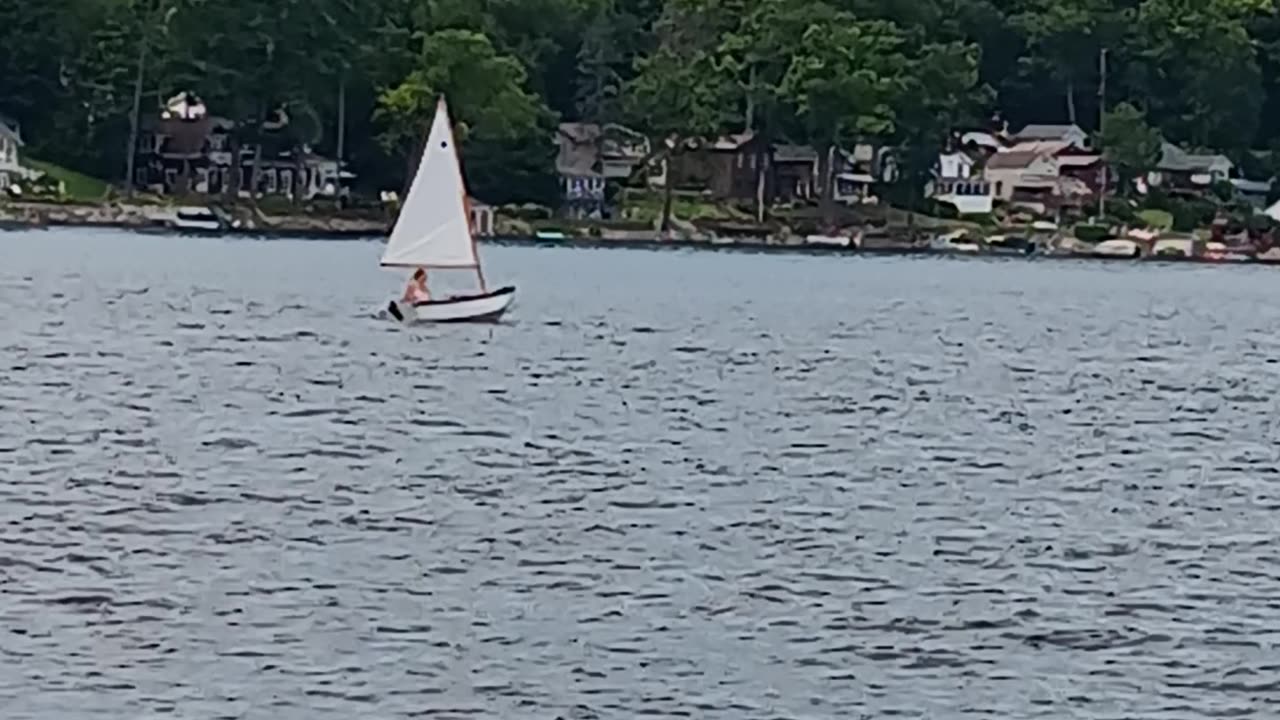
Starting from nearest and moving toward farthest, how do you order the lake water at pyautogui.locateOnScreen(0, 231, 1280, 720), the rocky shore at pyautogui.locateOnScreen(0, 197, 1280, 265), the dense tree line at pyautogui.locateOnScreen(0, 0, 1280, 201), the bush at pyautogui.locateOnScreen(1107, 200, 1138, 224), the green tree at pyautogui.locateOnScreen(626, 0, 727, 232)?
1. the lake water at pyautogui.locateOnScreen(0, 231, 1280, 720)
2. the rocky shore at pyautogui.locateOnScreen(0, 197, 1280, 265)
3. the dense tree line at pyautogui.locateOnScreen(0, 0, 1280, 201)
4. the green tree at pyautogui.locateOnScreen(626, 0, 727, 232)
5. the bush at pyautogui.locateOnScreen(1107, 200, 1138, 224)

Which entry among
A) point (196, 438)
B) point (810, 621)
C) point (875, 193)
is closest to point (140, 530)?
point (810, 621)

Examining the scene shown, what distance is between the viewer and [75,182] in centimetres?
16000

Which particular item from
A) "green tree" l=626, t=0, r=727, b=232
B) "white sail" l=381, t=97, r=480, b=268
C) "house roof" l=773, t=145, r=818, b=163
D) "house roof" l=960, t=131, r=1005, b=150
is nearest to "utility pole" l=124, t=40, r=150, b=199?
"green tree" l=626, t=0, r=727, b=232

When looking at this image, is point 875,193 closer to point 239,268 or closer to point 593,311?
point 239,268

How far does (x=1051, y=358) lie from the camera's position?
3031 inches

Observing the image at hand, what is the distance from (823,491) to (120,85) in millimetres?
122445

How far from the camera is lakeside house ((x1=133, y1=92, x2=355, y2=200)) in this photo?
164500 millimetres

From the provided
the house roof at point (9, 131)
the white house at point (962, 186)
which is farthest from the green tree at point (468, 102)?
the white house at point (962, 186)

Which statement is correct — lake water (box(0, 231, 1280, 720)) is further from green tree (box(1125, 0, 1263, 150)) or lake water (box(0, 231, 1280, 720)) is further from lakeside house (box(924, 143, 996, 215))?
green tree (box(1125, 0, 1263, 150))

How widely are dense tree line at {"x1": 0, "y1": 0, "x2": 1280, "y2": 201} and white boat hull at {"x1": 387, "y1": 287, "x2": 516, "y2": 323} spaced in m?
80.3

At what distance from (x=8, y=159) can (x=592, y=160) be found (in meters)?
31.7

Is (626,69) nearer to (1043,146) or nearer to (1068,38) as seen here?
(1043,146)

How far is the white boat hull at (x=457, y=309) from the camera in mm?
→ 78000

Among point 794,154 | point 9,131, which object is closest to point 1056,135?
point 794,154
